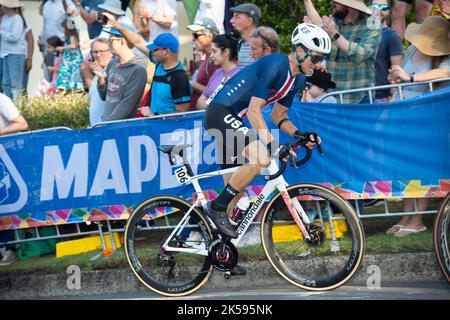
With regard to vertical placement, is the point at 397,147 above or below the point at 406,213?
above

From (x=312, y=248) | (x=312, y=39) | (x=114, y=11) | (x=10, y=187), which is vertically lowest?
(x=10, y=187)

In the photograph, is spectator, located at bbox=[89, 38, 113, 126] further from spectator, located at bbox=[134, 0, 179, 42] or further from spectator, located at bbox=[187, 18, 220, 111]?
spectator, located at bbox=[187, 18, 220, 111]

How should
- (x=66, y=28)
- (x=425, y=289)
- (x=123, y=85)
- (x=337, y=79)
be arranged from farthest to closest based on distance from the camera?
(x=66, y=28)
(x=123, y=85)
(x=337, y=79)
(x=425, y=289)

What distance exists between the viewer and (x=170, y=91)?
35.8 ft

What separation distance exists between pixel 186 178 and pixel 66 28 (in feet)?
25.3

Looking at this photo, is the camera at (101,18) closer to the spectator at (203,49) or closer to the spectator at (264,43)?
the spectator at (203,49)

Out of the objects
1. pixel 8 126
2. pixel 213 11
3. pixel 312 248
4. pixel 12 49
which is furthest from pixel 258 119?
pixel 12 49

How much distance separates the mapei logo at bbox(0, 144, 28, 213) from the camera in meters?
10.7

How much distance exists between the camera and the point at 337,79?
10.5 meters

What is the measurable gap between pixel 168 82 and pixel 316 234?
3255 mm

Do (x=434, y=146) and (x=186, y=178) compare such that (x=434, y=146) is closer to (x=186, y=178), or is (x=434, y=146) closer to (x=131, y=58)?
(x=186, y=178)

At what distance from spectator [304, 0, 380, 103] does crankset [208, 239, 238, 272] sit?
2.26 meters

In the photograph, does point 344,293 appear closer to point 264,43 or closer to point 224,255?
point 224,255
